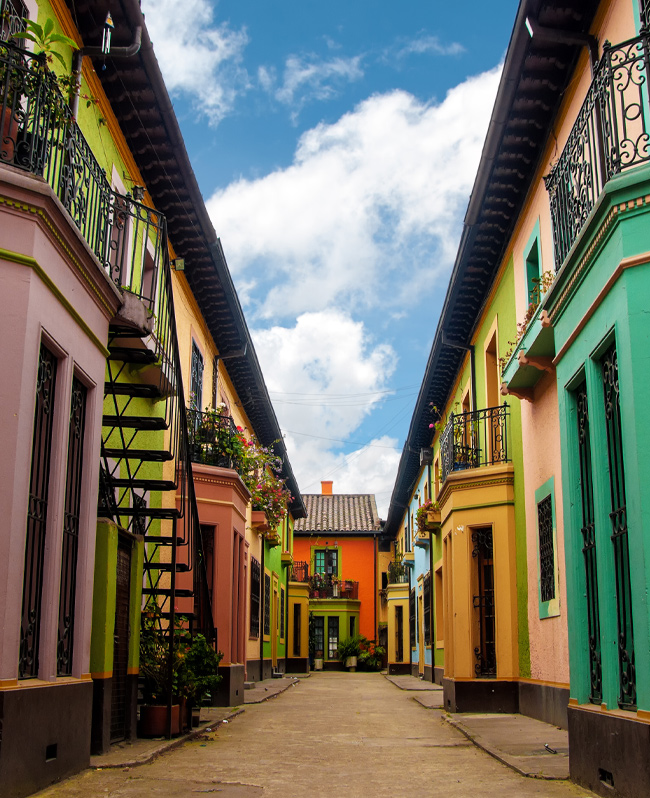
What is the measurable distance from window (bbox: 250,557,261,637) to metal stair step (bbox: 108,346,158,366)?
1453cm

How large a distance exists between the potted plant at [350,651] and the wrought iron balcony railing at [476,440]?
88.5 ft

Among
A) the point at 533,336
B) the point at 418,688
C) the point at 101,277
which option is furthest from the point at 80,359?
the point at 418,688

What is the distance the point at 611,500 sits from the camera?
20.6 feet

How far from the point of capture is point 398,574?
3725 cm

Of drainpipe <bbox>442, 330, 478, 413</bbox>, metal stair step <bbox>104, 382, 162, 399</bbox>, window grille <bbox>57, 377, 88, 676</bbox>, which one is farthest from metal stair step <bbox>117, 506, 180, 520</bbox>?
drainpipe <bbox>442, 330, 478, 413</bbox>

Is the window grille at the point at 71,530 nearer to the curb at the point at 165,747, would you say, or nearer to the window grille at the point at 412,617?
the curb at the point at 165,747

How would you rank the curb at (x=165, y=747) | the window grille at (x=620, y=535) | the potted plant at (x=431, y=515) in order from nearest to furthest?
the window grille at (x=620, y=535) → the curb at (x=165, y=747) → the potted plant at (x=431, y=515)

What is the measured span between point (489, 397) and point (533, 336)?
6565 mm

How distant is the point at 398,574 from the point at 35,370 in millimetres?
32357

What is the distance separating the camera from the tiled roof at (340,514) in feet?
165

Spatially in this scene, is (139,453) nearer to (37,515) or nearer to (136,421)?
(136,421)

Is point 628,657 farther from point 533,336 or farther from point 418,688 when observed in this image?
point 418,688

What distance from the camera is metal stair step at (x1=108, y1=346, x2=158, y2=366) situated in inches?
355

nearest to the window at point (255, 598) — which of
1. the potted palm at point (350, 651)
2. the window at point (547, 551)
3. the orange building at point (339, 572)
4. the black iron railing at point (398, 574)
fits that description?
the window at point (547, 551)
